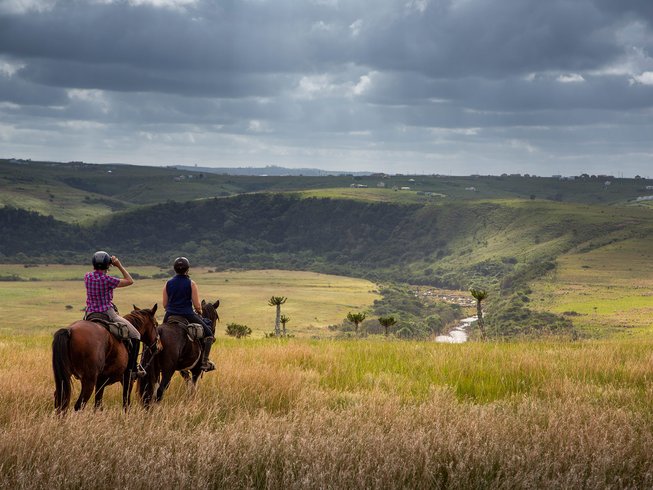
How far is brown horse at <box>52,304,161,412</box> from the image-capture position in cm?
980

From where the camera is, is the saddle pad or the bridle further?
the saddle pad

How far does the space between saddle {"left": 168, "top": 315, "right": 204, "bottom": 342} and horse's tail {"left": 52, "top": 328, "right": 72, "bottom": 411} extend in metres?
2.14

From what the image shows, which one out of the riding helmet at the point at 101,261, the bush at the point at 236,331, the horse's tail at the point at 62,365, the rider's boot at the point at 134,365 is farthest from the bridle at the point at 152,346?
the bush at the point at 236,331

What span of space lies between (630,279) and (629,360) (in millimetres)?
187697

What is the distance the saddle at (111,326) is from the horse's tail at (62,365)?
78cm

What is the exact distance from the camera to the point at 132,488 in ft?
21.7

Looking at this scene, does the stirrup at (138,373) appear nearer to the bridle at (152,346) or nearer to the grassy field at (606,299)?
the bridle at (152,346)

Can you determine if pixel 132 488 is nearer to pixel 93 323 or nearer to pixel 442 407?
pixel 93 323

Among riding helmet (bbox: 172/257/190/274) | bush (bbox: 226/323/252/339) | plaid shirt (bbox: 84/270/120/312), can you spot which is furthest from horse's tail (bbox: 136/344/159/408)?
bush (bbox: 226/323/252/339)

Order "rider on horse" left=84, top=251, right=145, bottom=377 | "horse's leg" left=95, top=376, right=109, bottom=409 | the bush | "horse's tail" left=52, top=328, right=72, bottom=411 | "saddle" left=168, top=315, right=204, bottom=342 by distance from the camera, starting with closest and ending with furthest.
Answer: "horse's tail" left=52, top=328, right=72, bottom=411
"horse's leg" left=95, top=376, right=109, bottom=409
"rider on horse" left=84, top=251, right=145, bottom=377
"saddle" left=168, top=315, right=204, bottom=342
the bush

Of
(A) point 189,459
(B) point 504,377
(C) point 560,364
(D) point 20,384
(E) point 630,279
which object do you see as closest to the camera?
(A) point 189,459

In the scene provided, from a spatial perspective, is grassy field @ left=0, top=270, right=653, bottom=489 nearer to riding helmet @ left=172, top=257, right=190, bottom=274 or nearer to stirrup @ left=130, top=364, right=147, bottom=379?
stirrup @ left=130, top=364, right=147, bottom=379

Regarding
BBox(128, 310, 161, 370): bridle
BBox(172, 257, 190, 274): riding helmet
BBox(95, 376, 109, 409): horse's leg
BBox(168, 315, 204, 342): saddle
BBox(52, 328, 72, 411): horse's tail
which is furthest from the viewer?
BBox(172, 257, 190, 274): riding helmet

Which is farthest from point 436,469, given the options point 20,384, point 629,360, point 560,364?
point 629,360
